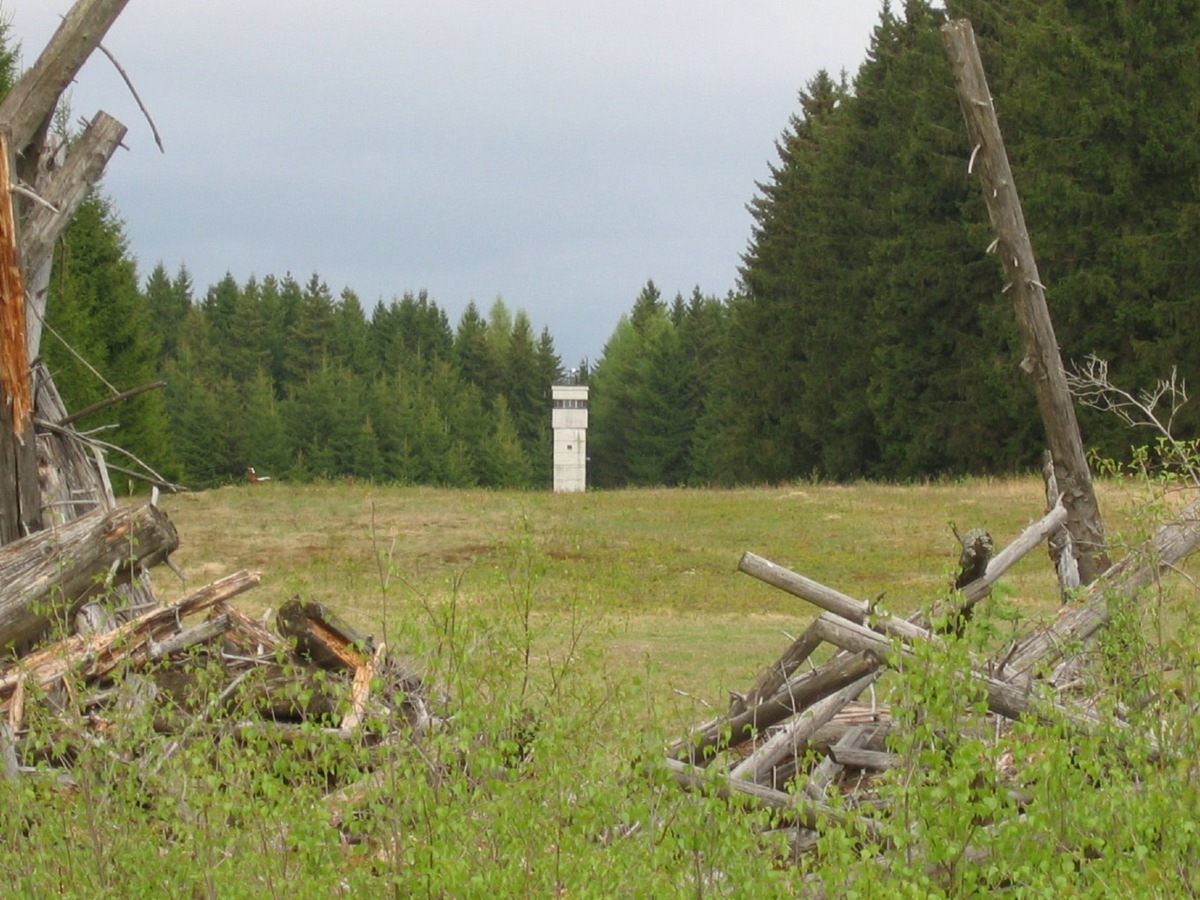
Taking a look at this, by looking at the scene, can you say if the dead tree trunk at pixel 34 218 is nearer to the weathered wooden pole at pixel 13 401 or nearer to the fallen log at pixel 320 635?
the weathered wooden pole at pixel 13 401

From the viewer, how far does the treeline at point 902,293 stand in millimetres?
30609

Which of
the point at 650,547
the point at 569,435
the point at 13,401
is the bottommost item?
the point at 650,547

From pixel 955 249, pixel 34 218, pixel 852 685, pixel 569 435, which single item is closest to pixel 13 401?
pixel 34 218

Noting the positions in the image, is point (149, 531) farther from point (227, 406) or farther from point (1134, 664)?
point (227, 406)

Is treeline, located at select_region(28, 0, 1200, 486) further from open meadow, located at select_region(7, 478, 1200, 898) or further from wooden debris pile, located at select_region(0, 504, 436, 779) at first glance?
open meadow, located at select_region(7, 478, 1200, 898)

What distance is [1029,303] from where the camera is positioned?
9945 mm

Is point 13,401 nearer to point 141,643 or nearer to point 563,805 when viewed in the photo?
point 141,643

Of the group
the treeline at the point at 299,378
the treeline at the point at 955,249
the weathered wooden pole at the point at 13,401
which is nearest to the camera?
the weathered wooden pole at the point at 13,401

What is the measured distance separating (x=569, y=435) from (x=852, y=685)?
42415 mm

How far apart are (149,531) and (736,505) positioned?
20.6 metres

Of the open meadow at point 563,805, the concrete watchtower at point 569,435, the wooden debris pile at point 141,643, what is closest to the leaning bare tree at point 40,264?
the wooden debris pile at point 141,643

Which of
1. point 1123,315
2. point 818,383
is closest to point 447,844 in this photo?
point 1123,315

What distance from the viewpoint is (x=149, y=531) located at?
6.95 meters

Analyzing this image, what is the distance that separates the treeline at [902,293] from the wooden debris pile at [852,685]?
505cm
